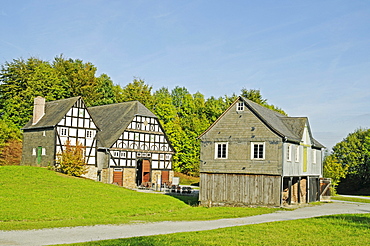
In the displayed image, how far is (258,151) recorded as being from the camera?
115 feet

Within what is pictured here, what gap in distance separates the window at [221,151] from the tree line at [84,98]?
2926 centimetres

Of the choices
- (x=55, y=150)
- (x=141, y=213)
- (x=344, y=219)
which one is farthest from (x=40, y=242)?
(x=55, y=150)

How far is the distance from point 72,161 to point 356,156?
47001mm

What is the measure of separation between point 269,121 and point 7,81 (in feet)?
142

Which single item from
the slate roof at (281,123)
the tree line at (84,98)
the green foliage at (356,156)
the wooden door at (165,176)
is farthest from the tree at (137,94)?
the slate roof at (281,123)

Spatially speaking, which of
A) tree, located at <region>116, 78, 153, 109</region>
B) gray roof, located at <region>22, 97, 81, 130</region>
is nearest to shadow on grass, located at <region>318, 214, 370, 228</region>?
gray roof, located at <region>22, 97, 81, 130</region>

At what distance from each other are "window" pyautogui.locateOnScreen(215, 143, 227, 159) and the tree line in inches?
1152

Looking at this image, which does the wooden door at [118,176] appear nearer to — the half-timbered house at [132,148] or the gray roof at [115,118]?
the half-timbered house at [132,148]

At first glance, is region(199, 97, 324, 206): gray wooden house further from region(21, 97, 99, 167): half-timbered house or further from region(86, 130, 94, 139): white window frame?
region(21, 97, 99, 167): half-timbered house

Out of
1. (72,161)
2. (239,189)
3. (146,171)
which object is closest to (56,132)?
(72,161)

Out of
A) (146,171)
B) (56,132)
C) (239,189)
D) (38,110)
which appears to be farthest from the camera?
(146,171)

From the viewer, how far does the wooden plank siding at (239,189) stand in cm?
3406

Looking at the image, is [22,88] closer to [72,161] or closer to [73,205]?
[72,161]

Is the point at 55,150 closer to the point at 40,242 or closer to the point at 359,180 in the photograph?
the point at 40,242
